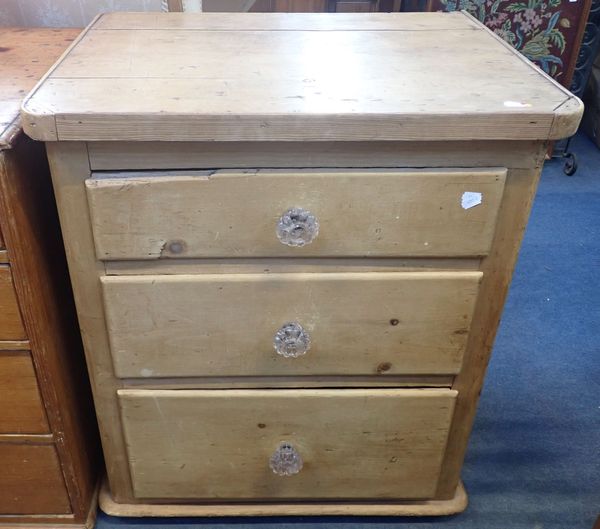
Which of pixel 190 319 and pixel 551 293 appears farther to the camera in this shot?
pixel 551 293

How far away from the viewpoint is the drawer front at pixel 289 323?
832mm

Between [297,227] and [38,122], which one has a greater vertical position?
[38,122]

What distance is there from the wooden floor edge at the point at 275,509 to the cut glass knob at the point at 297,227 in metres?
0.56

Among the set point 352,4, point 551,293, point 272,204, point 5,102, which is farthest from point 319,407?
point 352,4

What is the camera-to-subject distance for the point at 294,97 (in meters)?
0.74

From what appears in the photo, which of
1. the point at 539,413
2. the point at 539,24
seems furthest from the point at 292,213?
the point at 539,24

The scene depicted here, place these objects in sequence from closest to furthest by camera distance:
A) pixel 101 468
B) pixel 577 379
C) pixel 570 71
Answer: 1. pixel 101 468
2. pixel 577 379
3. pixel 570 71

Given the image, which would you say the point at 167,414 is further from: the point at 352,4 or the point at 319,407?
the point at 352,4

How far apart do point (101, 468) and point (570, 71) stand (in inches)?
82.6

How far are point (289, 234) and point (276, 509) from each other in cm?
57

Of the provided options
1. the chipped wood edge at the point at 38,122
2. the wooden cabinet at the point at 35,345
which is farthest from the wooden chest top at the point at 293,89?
the wooden cabinet at the point at 35,345

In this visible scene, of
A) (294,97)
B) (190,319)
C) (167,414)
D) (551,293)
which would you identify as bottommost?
(551,293)

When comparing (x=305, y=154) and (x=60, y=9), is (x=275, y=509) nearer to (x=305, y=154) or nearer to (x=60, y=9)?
(x=305, y=154)

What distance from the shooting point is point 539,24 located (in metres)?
2.21
